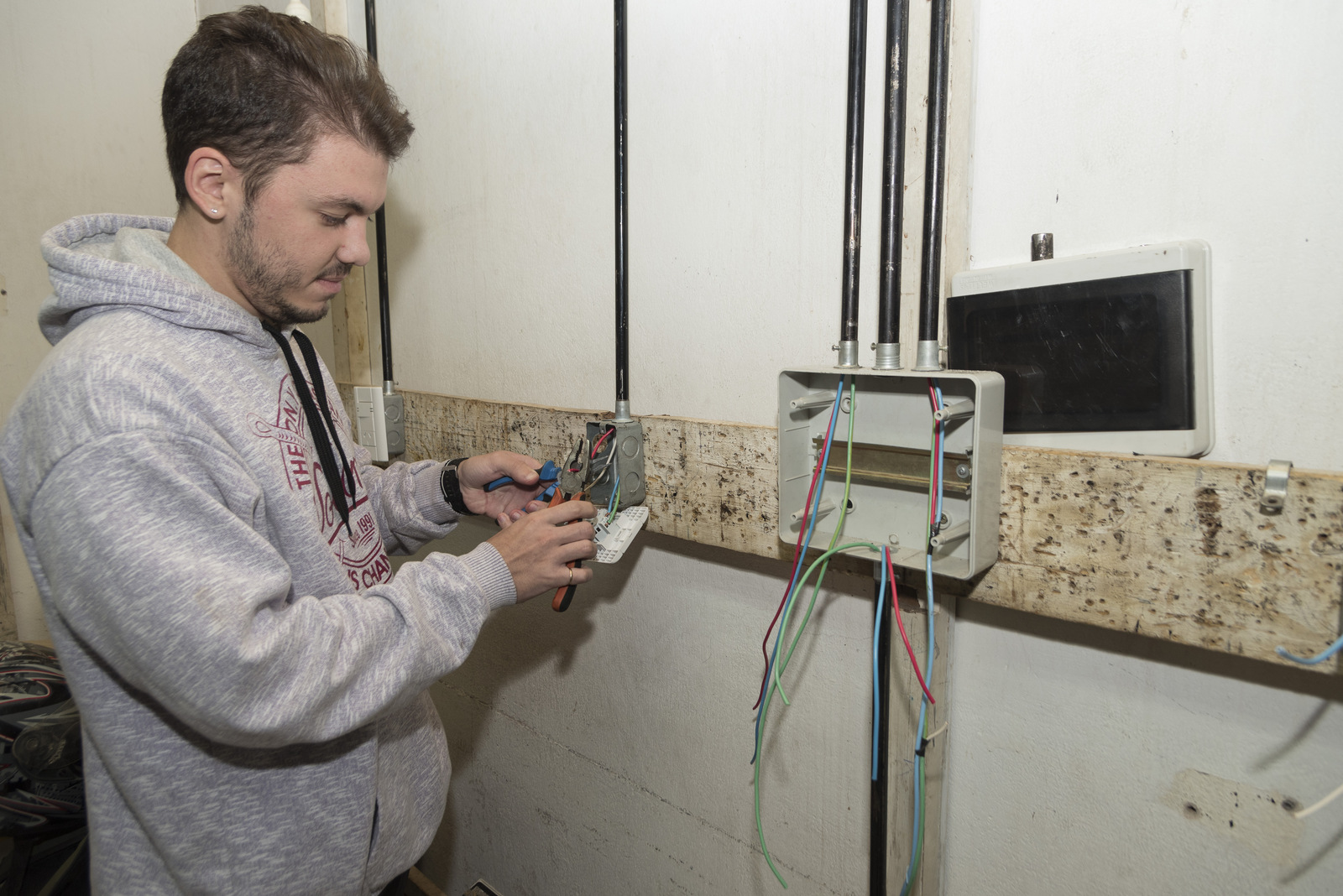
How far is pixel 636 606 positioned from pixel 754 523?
0.37 meters

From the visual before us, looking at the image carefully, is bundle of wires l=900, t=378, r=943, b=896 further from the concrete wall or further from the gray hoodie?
the gray hoodie

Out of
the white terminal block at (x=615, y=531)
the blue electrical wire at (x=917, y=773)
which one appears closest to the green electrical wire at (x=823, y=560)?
the blue electrical wire at (x=917, y=773)

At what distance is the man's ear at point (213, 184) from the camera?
788mm

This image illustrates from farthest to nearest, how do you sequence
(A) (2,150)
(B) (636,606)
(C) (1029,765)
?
(A) (2,150) < (B) (636,606) < (C) (1029,765)

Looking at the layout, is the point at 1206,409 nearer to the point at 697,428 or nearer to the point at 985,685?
the point at 985,685

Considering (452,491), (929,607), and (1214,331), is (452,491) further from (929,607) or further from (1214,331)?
(1214,331)

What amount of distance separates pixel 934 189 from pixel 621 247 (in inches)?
18.8

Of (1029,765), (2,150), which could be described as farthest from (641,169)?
(2,150)

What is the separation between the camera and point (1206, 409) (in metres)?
0.66

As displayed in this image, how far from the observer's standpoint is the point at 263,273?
833 millimetres

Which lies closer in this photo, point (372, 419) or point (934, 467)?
point (934, 467)

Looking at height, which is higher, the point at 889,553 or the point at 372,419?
the point at 372,419

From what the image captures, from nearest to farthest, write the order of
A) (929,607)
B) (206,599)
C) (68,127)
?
(206,599)
(929,607)
(68,127)

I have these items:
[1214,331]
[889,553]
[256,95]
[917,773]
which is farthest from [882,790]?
[256,95]
